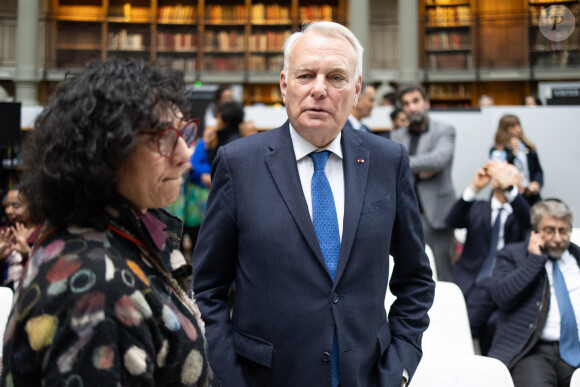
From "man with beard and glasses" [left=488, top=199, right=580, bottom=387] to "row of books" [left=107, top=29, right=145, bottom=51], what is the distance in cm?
1023

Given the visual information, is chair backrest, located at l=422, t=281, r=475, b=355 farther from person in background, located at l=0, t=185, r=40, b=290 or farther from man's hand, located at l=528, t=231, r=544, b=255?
person in background, located at l=0, t=185, r=40, b=290

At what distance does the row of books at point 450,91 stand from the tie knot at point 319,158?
35.4 ft

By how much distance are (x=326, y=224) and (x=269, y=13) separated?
1098 cm

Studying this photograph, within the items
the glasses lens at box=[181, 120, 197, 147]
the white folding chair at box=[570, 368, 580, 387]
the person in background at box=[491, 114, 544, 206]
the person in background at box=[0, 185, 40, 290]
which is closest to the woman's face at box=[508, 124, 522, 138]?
the person in background at box=[491, 114, 544, 206]

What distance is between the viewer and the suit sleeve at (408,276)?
58.1 inches

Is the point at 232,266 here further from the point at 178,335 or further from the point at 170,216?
the point at 178,335

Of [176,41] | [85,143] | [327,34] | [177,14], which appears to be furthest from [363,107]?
[177,14]

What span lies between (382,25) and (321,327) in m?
11.0

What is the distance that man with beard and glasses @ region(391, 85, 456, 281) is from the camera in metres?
3.62

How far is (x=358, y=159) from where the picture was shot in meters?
1.48

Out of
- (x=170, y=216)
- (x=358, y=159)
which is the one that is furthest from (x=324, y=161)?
(x=170, y=216)

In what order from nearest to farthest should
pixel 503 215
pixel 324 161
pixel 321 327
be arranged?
pixel 321 327 → pixel 324 161 → pixel 503 215

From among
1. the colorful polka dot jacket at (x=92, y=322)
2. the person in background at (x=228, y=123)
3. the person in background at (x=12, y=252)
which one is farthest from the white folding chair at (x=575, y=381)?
the person in background at (x=12, y=252)

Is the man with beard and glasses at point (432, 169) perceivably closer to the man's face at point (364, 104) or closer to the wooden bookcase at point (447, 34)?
the man's face at point (364, 104)
